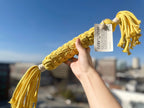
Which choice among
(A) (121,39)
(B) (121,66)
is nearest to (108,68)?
(B) (121,66)

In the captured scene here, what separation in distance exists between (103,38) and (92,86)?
19cm

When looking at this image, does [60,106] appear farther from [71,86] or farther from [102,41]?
[102,41]

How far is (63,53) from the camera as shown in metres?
0.45

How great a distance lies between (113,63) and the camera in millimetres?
6207

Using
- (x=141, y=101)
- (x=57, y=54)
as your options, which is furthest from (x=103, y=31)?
(x=141, y=101)

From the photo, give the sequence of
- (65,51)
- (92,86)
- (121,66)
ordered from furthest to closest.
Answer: (121,66) → (65,51) → (92,86)

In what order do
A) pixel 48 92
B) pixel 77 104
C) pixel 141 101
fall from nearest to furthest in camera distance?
1. pixel 141 101
2. pixel 77 104
3. pixel 48 92

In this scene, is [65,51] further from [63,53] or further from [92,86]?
[92,86]

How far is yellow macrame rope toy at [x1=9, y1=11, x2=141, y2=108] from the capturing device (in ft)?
1.29

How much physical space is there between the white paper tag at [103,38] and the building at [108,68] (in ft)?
20.1

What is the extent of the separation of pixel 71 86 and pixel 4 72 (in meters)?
4.03

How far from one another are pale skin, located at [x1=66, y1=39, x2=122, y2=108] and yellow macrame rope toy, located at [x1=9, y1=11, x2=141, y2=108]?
1.9 inches

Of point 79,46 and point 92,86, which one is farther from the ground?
point 79,46

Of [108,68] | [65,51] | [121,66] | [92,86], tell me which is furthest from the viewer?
[121,66]
